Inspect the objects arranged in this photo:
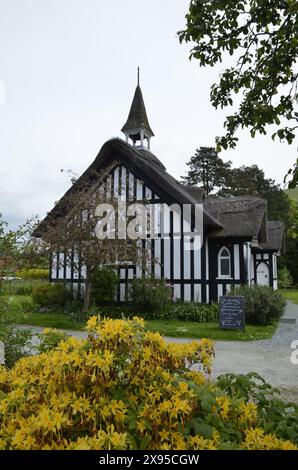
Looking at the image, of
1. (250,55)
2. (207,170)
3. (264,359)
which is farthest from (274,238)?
(207,170)

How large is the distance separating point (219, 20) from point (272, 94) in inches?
42.6

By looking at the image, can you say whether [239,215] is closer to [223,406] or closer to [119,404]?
[223,406]

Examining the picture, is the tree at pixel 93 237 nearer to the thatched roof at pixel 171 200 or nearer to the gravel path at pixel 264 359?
the thatched roof at pixel 171 200

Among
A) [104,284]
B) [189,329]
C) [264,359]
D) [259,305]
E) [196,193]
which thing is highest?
[196,193]

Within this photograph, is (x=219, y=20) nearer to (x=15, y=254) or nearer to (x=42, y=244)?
(x=15, y=254)

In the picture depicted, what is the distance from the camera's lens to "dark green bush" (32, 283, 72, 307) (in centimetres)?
1730

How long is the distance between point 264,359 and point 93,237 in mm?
7401

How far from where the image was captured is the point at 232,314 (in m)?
12.0

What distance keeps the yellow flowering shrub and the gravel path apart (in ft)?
13.7

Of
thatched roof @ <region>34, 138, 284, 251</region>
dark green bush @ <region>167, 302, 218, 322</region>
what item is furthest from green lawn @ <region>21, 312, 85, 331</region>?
dark green bush @ <region>167, 302, 218, 322</region>

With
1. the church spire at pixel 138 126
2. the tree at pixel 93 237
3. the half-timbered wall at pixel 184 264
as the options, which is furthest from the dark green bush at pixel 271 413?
the church spire at pixel 138 126

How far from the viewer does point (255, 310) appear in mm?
13477

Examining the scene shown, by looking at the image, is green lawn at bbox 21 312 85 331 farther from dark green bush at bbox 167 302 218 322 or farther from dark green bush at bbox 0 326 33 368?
dark green bush at bbox 0 326 33 368
